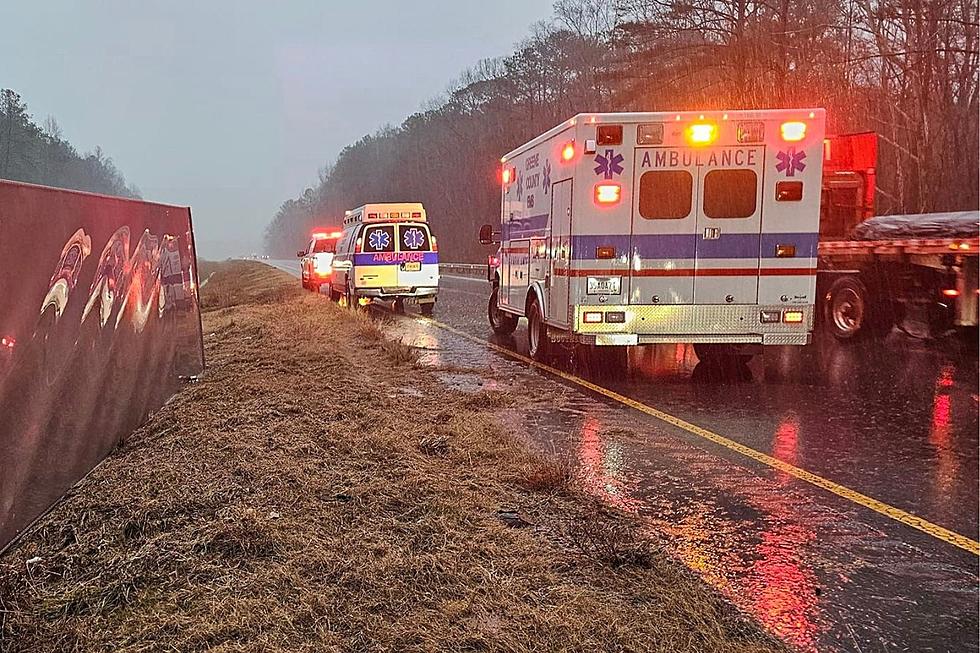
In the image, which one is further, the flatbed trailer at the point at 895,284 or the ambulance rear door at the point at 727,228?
the flatbed trailer at the point at 895,284

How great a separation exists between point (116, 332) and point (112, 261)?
506 millimetres

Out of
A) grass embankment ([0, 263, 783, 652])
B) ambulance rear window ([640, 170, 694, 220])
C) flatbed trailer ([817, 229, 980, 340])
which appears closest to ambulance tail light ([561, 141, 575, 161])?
ambulance rear window ([640, 170, 694, 220])

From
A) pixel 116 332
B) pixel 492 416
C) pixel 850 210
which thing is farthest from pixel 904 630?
pixel 850 210

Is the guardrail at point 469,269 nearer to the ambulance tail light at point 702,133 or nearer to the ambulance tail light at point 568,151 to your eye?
the ambulance tail light at point 568,151

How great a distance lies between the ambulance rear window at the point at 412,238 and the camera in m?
18.3

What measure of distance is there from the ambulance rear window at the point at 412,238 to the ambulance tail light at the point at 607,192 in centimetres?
993

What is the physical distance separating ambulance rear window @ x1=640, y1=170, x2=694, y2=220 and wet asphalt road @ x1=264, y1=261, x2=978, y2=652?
1.95 meters

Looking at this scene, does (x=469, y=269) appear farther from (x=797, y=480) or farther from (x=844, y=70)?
(x=797, y=480)

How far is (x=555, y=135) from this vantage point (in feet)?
31.5

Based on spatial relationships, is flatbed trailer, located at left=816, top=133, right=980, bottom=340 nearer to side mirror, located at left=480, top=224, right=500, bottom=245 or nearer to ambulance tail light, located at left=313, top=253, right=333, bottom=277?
side mirror, located at left=480, top=224, right=500, bottom=245

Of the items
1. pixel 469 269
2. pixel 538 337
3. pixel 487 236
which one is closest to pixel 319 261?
pixel 487 236

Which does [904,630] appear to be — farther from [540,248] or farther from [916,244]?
[916,244]

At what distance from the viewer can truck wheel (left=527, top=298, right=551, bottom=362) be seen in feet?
A: 34.7

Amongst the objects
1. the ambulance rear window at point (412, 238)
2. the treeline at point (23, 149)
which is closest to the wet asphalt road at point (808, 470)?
the ambulance rear window at point (412, 238)
